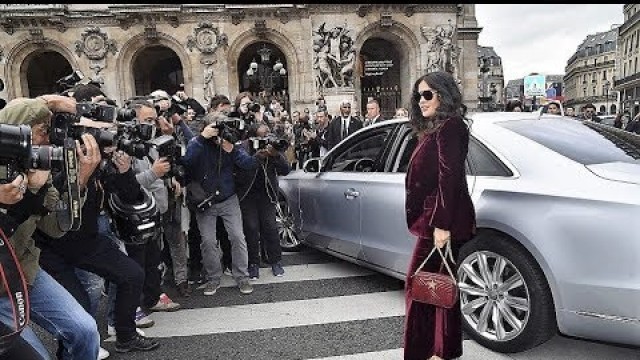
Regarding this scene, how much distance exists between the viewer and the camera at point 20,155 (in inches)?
70.4

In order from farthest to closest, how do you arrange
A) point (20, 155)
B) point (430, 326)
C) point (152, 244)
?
point (152, 244) → point (430, 326) → point (20, 155)

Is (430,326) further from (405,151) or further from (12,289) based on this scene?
(12,289)

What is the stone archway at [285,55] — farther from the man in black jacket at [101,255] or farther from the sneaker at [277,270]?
the man in black jacket at [101,255]

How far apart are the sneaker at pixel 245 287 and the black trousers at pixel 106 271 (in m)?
1.42

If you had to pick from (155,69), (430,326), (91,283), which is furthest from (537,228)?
(155,69)

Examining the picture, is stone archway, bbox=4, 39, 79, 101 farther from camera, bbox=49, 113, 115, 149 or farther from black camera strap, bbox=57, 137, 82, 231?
black camera strap, bbox=57, 137, 82, 231

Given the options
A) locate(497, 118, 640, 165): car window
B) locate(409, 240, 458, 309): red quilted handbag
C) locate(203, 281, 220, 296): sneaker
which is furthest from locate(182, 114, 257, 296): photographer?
locate(497, 118, 640, 165): car window

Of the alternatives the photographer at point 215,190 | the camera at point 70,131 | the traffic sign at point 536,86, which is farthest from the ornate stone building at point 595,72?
the camera at point 70,131

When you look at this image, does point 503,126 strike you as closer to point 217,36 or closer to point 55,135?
point 55,135

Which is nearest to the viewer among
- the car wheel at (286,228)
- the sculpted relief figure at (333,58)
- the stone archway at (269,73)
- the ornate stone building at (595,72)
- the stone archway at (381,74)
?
the car wheel at (286,228)

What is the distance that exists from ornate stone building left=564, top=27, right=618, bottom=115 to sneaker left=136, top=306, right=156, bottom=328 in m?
105

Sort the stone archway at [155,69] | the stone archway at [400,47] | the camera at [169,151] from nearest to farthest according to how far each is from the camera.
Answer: the camera at [169,151] < the stone archway at [400,47] < the stone archway at [155,69]

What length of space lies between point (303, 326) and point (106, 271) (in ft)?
5.14

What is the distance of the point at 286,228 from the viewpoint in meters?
6.12
